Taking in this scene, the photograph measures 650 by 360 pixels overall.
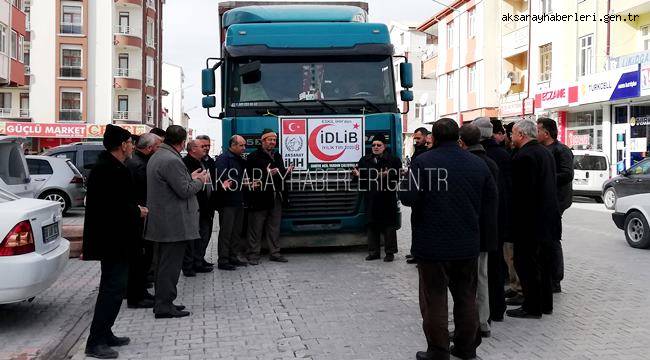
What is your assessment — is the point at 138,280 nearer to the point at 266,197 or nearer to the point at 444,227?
the point at 266,197

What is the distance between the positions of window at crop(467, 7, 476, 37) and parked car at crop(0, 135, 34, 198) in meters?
32.3

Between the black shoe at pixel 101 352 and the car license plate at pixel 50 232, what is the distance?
1.50m

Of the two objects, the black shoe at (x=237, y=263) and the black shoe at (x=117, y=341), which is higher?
the black shoe at (x=237, y=263)

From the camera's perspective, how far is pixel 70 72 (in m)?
51.2

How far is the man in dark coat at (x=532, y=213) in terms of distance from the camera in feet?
21.2

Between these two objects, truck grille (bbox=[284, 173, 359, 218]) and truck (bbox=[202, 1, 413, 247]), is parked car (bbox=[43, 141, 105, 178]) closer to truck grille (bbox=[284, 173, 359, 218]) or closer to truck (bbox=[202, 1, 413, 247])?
truck (bbox=[202, 1, 413, 247])

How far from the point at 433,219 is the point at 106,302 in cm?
278

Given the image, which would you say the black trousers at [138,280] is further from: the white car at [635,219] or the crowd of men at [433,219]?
the white car at [635,219]

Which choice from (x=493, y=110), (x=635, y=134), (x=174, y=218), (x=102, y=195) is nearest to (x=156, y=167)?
(x=174, y=218)

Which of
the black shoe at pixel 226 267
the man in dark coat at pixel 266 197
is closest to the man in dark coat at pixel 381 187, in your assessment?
the man in dark coat at pixel 266 197

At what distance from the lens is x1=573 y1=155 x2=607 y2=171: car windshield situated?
22484 millimetres

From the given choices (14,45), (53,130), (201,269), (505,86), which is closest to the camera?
(201,269)

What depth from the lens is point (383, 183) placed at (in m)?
9.96

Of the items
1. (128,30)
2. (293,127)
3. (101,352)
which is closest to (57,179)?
(293,127)
